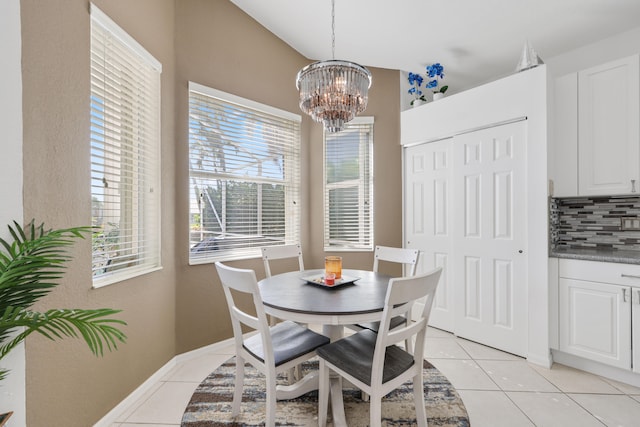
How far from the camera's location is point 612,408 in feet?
5.99

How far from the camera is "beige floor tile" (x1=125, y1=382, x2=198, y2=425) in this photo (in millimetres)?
1755

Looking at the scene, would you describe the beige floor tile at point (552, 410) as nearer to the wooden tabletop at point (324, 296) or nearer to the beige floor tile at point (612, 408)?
the beige floor tile at point (612, 408)

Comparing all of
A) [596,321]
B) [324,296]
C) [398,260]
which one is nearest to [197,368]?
[324,296]

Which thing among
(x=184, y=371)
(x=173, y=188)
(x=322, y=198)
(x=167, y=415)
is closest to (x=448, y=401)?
(x=167, y=415)

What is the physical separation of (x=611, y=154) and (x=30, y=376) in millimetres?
3930

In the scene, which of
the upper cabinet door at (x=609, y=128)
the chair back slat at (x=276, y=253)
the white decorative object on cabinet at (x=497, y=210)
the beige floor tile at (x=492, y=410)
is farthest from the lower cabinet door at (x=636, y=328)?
the chair back slat at (x=276, y=253)

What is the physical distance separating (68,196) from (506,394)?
2.91 m

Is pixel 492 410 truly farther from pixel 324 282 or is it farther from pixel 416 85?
pixel 416 85

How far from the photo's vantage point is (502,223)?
2602 millimetres

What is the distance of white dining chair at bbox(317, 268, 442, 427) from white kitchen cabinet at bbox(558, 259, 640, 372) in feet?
5.09

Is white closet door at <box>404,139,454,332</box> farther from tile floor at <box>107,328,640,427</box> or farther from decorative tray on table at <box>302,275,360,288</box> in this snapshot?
decorative tray on table at <box>302,275,360,288</box>

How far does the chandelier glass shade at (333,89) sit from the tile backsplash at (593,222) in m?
1.96

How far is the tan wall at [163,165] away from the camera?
1359mm

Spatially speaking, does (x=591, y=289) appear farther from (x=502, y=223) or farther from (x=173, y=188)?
(x=173, y=188)
